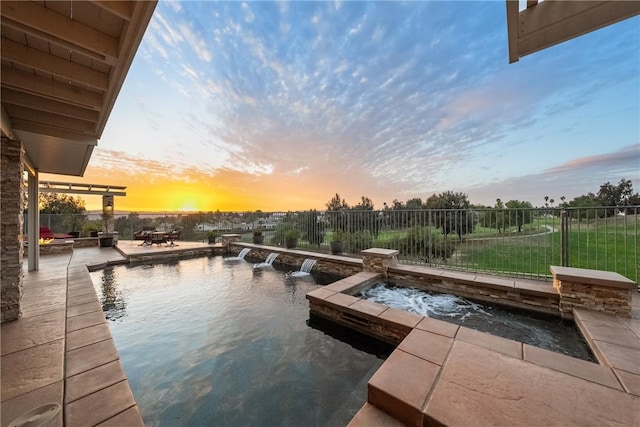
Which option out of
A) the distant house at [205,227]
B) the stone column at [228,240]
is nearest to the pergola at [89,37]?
the stone column at [228,240]

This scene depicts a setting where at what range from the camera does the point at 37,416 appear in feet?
5.19

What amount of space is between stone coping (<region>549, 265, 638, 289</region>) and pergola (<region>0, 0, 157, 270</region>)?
214 inches

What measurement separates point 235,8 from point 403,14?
4998 millimetres

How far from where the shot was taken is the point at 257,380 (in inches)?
94.8

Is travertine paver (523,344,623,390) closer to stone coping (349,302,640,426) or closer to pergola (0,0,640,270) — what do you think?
stone coping (349,302,640,426)

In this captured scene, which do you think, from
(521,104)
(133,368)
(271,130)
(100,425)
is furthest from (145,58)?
(521,104)

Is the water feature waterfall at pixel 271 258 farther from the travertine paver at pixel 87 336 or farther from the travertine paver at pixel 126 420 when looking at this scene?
the travertine paver at pixel 126 420

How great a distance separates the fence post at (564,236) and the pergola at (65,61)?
6320mm

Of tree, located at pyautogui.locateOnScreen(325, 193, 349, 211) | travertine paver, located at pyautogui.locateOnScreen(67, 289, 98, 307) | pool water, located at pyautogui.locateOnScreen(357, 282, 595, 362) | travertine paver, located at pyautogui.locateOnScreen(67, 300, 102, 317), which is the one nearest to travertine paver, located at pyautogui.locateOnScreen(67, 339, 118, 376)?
travertine paver, located at pyautogui.locateOnScreen(67, 300, 102, 317)

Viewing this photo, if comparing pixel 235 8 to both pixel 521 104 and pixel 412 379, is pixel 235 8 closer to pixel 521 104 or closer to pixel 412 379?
pixel 521 104

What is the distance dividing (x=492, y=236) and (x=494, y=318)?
7.25 feet

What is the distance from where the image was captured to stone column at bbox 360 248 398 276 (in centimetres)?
513

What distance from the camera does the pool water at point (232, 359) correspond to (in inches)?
80.6

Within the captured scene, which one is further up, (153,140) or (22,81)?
(153,140)
